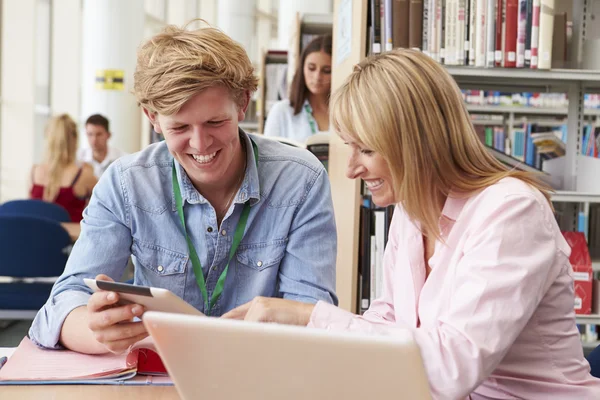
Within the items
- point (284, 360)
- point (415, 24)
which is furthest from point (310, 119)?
point (284, 360)

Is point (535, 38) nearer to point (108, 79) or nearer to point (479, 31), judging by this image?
point (479, 31)

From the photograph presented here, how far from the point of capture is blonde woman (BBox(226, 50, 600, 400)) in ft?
3.29

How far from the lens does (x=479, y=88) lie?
103 inches

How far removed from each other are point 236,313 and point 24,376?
0.35 metres

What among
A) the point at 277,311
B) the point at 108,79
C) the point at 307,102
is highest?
the point at 108,79

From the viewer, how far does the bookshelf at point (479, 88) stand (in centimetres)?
232

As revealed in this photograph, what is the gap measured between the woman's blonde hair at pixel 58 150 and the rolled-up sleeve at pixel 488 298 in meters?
3.88

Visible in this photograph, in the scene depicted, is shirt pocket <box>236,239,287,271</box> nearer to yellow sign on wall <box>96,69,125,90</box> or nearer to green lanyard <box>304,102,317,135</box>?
Answer: green lanyard <box>304,102,317,135</box>

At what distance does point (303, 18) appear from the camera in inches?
151

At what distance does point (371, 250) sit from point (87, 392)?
1456 mm

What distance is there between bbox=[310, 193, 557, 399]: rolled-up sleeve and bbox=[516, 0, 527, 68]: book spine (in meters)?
1.34

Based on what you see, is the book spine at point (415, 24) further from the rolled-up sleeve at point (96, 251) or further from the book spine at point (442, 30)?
the rolled-up sleeve at point (96, 251)

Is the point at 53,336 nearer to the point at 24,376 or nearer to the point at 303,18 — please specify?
the point at 24,376

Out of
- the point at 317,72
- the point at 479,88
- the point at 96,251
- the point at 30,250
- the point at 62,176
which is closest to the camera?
the point at 96,251
